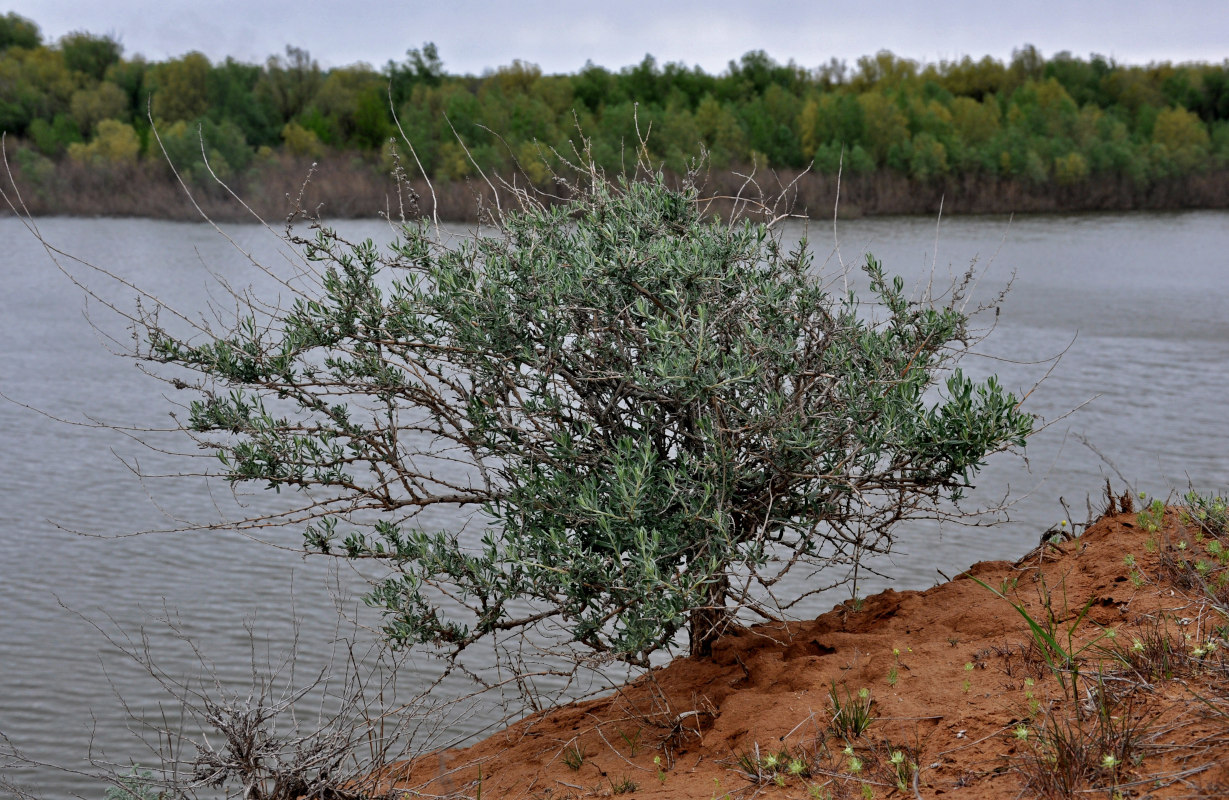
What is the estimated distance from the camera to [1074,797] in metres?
2.74

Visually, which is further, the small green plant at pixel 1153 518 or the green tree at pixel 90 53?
the green tree at pixel 90 53

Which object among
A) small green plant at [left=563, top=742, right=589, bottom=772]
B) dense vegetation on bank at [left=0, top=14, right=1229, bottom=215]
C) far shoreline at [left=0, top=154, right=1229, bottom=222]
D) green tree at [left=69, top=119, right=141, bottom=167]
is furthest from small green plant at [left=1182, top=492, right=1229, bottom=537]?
green tree at [left=69, top=119, right=141, bottom=167]

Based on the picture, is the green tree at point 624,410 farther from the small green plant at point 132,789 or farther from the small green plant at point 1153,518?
the small green plant at point 132,789

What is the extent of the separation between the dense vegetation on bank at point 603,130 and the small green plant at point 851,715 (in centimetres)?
2649

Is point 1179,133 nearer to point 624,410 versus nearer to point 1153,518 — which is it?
point 1153,518

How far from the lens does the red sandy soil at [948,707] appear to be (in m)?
2.92

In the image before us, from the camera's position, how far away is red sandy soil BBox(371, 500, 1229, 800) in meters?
2.92

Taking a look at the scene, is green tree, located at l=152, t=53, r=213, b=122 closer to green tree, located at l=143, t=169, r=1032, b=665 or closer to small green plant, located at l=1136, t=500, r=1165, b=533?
green tree, located at l=143, t=169, r=1032, b=665

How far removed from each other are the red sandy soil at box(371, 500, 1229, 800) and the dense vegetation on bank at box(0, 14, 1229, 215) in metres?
25.6

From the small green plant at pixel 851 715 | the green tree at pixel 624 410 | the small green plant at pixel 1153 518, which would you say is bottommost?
the small green plant at pixel 851 715

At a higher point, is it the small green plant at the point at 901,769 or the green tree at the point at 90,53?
the green tree at the point at 90,53

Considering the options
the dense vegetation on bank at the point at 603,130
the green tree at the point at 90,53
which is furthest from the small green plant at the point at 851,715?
the green tree at the point at 90,53

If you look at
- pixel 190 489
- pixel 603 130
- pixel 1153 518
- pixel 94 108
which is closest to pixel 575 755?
pixel 1153 518

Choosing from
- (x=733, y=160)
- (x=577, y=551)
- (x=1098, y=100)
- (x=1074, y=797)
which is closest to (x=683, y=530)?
(x=577, y=551)
